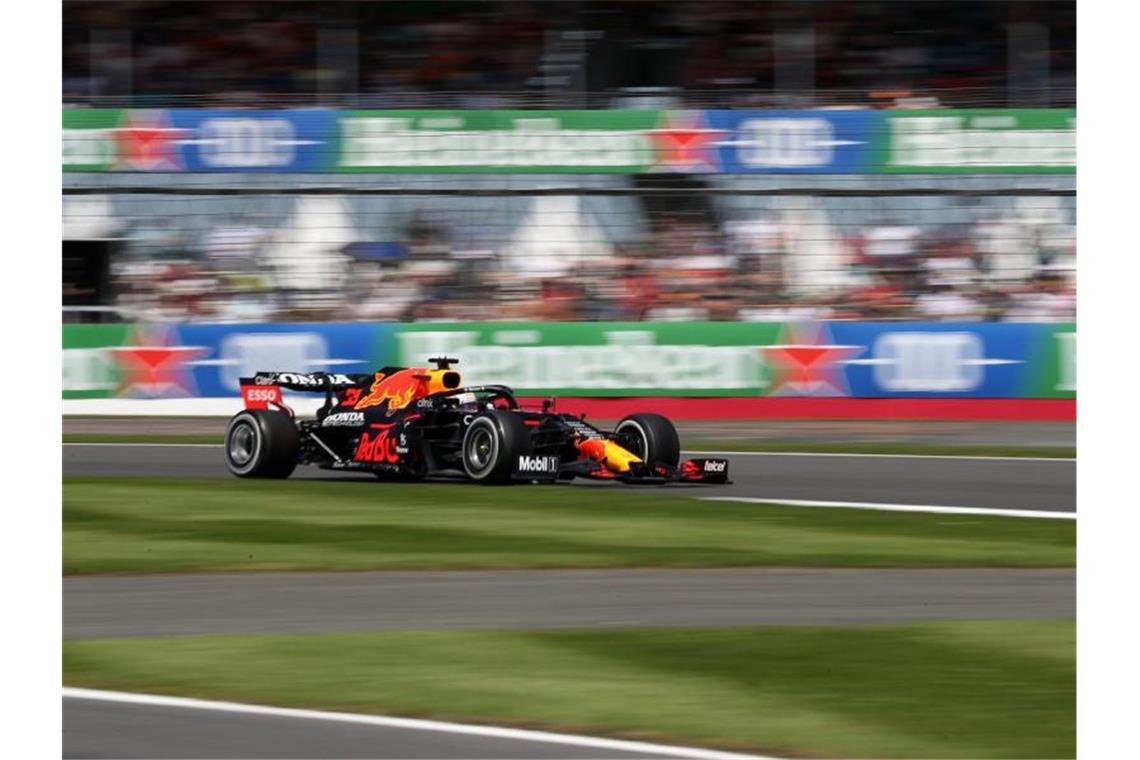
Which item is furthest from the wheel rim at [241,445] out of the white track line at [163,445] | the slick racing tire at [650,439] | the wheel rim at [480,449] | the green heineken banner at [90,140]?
the green heineken banner at [90,140]

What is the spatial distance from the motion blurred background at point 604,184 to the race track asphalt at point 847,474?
5.78 m

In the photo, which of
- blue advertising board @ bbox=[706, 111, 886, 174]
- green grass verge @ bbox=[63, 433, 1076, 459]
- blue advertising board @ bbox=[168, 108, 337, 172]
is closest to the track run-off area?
green grass verge @ bbox=[63, 433, 1076, 459]

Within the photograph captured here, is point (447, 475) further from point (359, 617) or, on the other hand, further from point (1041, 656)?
point (1041, 656)

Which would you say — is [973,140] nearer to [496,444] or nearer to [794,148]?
[794,148]

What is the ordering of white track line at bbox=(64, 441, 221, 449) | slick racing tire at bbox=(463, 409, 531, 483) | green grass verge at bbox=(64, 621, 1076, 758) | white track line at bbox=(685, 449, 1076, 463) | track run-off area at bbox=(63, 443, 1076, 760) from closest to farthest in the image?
track run-off area at bbox=(63, 443, 1076, 760), green grass verge at bbox=(64, 621, 1076, 758), slick racing tire at bbox=(463, 409, 531, 483), white track line at bbox=(685, 449, 1076, 463), white track line at bbox=(64, 441, 221, 449)

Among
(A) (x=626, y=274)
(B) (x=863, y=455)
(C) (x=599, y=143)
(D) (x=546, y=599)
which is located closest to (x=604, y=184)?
(C) (x=599, y=143)

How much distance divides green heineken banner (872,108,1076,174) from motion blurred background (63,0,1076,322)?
3 centimetres

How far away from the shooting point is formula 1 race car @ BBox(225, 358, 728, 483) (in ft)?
49.5

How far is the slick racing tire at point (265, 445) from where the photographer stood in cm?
1600

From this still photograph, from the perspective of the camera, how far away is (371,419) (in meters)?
15.9

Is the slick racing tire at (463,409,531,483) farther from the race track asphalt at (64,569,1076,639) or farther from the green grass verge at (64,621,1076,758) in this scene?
the green grass verge at (64,621,1076,758)

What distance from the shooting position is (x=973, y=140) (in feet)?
82.7

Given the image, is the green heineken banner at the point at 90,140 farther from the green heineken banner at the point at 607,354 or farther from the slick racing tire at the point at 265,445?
the slick racing tire at the point at 265,445

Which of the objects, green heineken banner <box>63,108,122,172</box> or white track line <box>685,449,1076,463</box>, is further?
green heineken banner <box>63,108,122,172</box>
